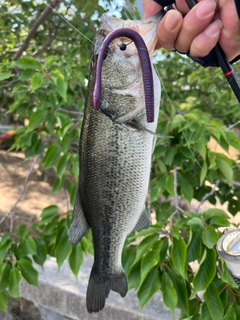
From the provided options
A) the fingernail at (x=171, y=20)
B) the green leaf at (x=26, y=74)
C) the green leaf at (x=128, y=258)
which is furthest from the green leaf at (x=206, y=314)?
the green leaf at (x=26, y=74)

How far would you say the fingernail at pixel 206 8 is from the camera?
3.14ft

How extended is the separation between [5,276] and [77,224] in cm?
62

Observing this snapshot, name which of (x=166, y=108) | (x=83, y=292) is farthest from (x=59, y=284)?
(x=166, y=108)

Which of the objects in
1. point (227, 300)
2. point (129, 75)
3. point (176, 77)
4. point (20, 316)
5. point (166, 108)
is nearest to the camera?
point (129, 75)

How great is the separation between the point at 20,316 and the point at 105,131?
8.58 feet

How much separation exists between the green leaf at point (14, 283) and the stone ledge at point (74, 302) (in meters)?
1.35

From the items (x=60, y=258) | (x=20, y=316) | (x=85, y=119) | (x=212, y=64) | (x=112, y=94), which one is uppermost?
(x=212, y=64)

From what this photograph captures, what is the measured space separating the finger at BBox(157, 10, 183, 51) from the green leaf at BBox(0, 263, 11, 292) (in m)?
1.20

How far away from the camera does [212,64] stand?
117cm

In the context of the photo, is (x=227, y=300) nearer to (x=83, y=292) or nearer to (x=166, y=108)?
(x=166, y=108)

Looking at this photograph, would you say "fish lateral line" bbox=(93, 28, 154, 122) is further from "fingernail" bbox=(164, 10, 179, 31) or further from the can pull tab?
the can pull tab

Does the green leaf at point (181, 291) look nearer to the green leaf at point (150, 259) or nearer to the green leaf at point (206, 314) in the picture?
the green leaf at point (206, 314)

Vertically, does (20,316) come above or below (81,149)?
below

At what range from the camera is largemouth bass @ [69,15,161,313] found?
1.10 meters
